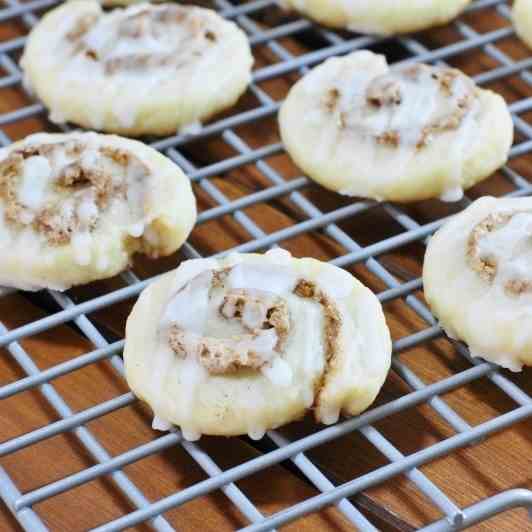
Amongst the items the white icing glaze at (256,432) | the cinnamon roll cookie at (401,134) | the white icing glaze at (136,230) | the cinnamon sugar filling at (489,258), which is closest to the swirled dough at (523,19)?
the cinnamon roll cookie at (401,134)

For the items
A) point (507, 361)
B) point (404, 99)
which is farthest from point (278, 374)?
point (404, 99)

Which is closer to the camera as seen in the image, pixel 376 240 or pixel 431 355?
pixel 431 355

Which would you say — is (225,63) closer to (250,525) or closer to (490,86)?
(490,86)

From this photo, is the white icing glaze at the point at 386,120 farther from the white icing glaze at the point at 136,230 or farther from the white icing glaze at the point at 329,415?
the white icing glaze at the point at 329,415

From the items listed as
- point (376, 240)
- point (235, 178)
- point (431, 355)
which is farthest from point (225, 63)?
point (431, 355)

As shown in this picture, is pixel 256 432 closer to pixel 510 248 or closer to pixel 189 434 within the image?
pixel 189 434
